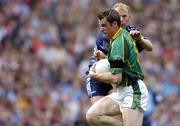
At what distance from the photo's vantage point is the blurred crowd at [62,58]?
21.2m

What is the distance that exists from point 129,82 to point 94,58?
0.94 m

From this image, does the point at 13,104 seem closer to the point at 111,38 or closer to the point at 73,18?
the point at 73,18

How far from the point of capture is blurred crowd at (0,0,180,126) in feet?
69.7

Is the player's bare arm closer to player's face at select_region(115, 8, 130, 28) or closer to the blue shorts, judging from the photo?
player's face at select_region(115, 8, 130, 28)

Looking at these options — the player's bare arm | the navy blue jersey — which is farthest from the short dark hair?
→ the navy blue jersey

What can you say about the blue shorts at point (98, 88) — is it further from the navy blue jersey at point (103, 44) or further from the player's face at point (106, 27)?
the player's face at point (106, 27)

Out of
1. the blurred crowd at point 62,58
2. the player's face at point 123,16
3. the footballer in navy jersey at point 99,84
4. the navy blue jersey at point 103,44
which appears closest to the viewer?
the player's face at point 123,16

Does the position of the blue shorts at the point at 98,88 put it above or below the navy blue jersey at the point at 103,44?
below

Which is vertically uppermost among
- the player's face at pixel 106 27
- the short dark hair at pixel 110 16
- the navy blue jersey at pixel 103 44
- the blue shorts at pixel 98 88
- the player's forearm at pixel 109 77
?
A: the short dark hair at pixel 110 16

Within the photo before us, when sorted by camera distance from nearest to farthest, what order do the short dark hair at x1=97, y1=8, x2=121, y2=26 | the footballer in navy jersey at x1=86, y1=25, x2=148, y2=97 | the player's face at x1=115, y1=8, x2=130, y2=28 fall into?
1. the short dark hair at x1=97, y1=8, x2=121, y2=26
2. the player's face at x1=115, y1=8, x2=130, y2=28
3. the footballer in navy jersey at x1=86, y1=25, x2=148, y2=97

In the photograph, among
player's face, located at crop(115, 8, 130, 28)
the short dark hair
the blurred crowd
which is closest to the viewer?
the short dark hair

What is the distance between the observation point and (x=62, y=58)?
75.9 feet

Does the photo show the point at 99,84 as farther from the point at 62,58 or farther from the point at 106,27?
the point at 62,58

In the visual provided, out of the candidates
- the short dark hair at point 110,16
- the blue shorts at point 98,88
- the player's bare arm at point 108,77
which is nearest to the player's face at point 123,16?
the short dark hair at point 110,16
